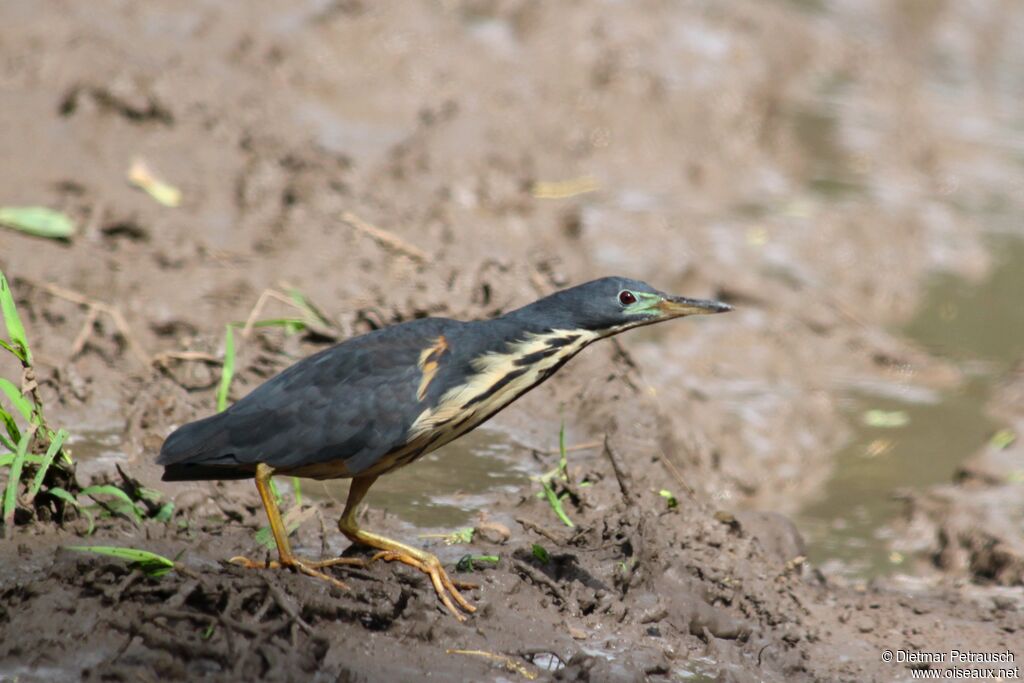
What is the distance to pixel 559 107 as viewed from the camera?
1105 cm

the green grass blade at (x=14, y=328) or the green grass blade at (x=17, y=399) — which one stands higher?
the green grass blade at (x=14, y=328)

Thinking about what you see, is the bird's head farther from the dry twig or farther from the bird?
the dry twig

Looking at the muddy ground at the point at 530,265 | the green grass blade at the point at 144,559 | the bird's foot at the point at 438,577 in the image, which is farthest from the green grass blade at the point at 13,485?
the bird's foot at the point at 438,577

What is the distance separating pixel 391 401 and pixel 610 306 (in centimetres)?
91

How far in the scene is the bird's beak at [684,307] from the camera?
5.20 metres

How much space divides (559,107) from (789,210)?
6.79 feet

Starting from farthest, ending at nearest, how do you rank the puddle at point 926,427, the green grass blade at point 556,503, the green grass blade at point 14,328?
the puddle at point 926,427
the green grass blade at point 556,503
the green grass blade at point 14,328

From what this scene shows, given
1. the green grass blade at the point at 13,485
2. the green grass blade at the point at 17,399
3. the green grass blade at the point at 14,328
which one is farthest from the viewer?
the green grass blade at the point at 14,328

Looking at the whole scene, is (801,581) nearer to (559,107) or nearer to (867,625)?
(867,625)

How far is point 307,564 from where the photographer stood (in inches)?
193

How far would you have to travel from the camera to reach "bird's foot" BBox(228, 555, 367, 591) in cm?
480

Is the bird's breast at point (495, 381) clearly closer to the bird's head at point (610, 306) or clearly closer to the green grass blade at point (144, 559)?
the bird's head at point (610, 306)

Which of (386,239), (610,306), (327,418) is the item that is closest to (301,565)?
(327,418)

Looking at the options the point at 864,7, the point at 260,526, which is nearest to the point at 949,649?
the point at 260,526
